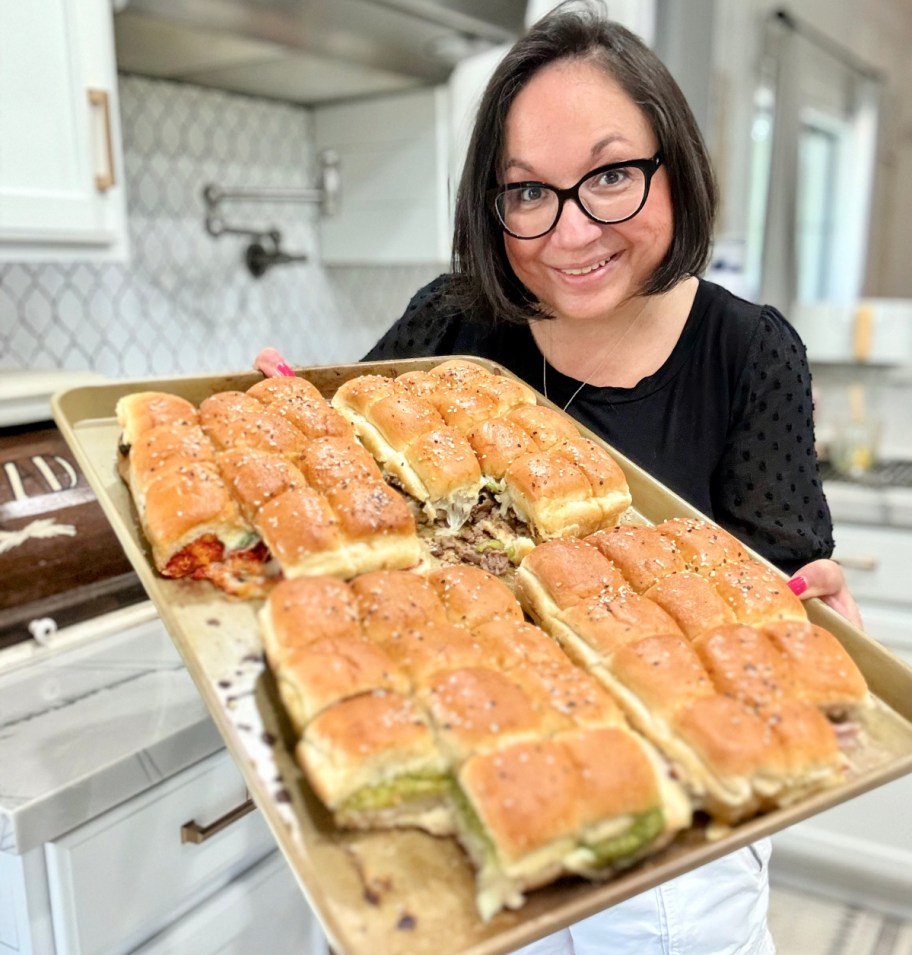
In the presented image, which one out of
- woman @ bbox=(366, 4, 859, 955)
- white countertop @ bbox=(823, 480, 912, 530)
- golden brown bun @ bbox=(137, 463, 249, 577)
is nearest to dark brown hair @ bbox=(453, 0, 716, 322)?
woman @ bbox=(366, 4, 859, 955)

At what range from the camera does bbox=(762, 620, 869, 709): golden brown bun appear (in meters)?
0.81

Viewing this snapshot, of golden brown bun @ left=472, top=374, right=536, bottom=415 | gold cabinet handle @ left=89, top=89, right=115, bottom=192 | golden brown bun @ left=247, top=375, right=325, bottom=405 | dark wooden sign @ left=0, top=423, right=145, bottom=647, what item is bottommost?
dark wooden sign @ left=0, top=423, right=145, bottom=647

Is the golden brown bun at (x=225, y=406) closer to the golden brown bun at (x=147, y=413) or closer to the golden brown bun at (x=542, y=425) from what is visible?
the golden brown bun at (x=147, y=413)

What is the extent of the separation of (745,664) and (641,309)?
0.70 meters

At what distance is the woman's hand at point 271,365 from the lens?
125cm

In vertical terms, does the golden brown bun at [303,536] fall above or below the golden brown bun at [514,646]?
above

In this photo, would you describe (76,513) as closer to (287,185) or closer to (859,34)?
(287,185)

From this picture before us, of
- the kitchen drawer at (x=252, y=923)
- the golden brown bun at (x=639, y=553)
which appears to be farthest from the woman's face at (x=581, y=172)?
the kitchen drawer at (x=252, y=923)

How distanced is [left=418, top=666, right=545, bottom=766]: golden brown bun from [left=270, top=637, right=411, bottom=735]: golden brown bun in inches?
1.6

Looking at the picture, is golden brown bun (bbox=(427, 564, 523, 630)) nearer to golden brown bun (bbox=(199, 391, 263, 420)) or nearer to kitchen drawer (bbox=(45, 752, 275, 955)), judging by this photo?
golden brown bun (bbox=(199, 391, 263, 420))

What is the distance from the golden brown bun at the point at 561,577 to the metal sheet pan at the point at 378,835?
28 cm

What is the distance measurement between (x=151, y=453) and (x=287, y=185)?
1.92m

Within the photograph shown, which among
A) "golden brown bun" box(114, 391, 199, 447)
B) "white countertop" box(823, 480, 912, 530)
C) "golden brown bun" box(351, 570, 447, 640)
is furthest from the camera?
"white countertop" box(823, 480, 912, 530)

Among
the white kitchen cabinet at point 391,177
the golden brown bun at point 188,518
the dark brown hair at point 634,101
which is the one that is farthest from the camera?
the white kitchen cabinet at point 391,177
